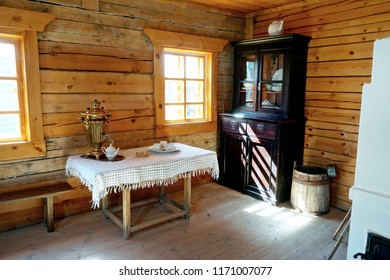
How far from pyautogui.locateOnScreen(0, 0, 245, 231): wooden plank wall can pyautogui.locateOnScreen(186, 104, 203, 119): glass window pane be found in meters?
0.64

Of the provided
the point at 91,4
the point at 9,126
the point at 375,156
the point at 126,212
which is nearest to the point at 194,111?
the point at 91,4

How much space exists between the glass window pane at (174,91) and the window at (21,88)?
4.97 ft

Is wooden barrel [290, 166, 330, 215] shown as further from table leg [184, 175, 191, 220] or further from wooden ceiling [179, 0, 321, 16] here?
wooden ceiling [179, 0, 321, 16]

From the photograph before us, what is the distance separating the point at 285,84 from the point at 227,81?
1.06 meters

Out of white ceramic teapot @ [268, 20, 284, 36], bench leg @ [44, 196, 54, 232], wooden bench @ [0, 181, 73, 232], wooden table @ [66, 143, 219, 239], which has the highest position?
white ceramic teapot @ [268, 20, 284, 36]

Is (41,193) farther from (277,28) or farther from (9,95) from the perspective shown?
(277,28)

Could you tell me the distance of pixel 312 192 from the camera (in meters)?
3.34

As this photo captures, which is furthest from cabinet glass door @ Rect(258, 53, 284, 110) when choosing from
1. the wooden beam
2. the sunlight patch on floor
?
the wooden beam

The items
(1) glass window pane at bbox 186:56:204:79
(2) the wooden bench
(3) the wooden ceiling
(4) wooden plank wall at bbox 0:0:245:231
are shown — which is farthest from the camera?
(1) glass window pane at bbox 186:56:204:79

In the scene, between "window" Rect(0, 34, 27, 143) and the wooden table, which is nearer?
the wooden table

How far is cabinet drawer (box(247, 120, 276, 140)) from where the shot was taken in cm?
357
